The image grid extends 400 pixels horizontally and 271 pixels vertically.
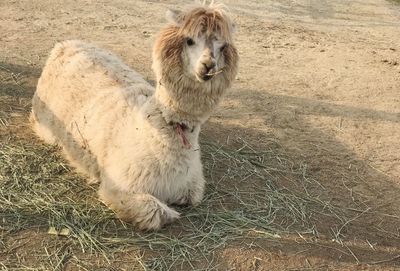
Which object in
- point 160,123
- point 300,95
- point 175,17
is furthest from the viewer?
point 300,95

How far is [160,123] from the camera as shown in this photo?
3385mm

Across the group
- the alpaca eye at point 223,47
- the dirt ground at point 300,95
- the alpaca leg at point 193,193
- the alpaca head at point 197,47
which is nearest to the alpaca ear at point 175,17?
the alpaca head at point 197,47

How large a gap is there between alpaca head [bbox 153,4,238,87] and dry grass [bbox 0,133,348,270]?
99 cm

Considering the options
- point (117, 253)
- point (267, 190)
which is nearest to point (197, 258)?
point (117, 253)

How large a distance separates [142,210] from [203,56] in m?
1.03

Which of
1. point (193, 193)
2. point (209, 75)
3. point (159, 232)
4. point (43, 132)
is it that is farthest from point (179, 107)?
point (43, 132)

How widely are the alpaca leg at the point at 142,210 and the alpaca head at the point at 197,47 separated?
79 centimetres

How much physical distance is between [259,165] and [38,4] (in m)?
4.97

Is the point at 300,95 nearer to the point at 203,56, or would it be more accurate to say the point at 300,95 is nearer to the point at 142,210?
the point at 203,56

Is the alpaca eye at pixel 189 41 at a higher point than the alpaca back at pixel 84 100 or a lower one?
higher

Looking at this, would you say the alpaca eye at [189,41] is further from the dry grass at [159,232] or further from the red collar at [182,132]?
the dry grass at [159,232]

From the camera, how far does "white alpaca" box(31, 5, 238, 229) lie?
3.19 meters

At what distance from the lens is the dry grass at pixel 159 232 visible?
312cm

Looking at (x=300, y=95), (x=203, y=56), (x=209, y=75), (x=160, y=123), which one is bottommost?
(x=300, y=95)
